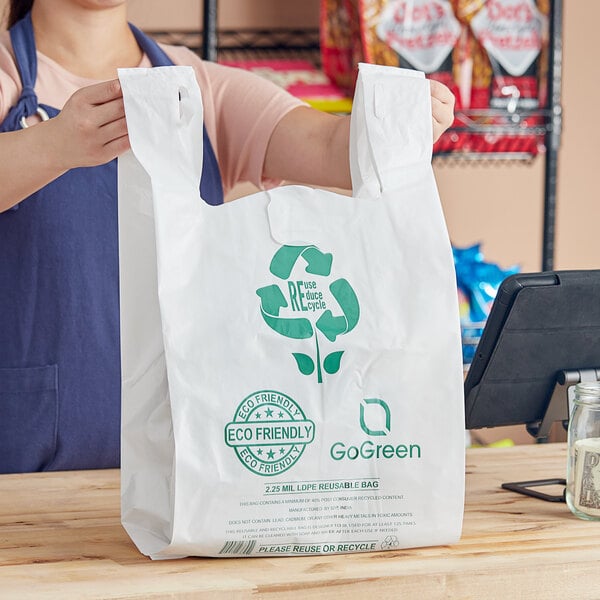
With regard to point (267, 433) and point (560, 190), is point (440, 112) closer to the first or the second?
point (267, 433)

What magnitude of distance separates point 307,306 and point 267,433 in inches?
4.5

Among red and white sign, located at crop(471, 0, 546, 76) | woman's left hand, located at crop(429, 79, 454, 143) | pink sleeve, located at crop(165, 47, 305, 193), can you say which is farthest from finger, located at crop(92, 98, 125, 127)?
red and white sign, located at crop(471, 0, 546, 76)

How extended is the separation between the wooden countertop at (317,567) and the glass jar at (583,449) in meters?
0.02

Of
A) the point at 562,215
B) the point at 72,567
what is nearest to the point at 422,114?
the point at 72,567

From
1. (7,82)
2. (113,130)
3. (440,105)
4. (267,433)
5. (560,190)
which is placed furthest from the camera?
(560,190)

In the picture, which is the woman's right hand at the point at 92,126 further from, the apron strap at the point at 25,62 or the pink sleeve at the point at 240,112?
the pink sleeve at the point at 240,112

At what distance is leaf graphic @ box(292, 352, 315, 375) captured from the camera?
88 cm

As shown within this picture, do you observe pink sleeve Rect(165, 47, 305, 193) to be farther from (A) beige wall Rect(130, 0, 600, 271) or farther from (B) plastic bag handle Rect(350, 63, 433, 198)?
(A) beige wall Rect(130, 0, 600, 271)

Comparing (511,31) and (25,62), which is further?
(511,31)

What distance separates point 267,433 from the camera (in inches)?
Result: 34.0

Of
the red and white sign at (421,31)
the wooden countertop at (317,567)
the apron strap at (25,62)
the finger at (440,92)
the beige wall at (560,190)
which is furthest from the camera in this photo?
the beige wall at (560,190)

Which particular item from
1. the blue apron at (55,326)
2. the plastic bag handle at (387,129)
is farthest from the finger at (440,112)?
the blue apron at (55,326)

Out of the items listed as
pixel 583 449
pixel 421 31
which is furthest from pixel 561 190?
pixel 583 449

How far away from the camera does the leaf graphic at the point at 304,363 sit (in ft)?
2.88
